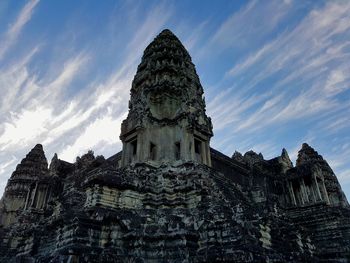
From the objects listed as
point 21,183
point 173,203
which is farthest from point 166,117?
point 21,183

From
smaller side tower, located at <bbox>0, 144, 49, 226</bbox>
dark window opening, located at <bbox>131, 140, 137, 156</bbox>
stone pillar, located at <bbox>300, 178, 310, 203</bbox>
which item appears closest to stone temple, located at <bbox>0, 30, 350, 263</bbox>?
stone pillar, located at <bbox>300, 178, 310, 203</bbox>

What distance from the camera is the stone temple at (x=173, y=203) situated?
11.3 meters

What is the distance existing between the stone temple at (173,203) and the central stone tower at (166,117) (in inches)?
2.6

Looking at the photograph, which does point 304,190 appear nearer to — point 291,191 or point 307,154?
point 291,191

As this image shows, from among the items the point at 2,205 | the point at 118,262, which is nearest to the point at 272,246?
the point at 118,262

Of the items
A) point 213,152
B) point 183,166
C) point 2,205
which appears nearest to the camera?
point 183,166

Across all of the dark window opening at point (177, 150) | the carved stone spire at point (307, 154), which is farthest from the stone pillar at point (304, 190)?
the dark window opening at point (177, 150)

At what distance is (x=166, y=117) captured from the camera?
1856 centimetres

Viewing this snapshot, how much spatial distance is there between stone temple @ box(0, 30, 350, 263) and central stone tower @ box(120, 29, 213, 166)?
0.07 m

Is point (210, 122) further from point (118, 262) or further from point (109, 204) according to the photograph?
point (118, 262)

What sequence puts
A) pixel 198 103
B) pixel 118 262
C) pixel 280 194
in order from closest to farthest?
pixel 118 262
pixel 198 103
pixel 280 194

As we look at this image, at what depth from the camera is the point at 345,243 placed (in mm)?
18594

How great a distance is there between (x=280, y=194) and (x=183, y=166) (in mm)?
14728

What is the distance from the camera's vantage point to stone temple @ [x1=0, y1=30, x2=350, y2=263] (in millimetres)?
11258
